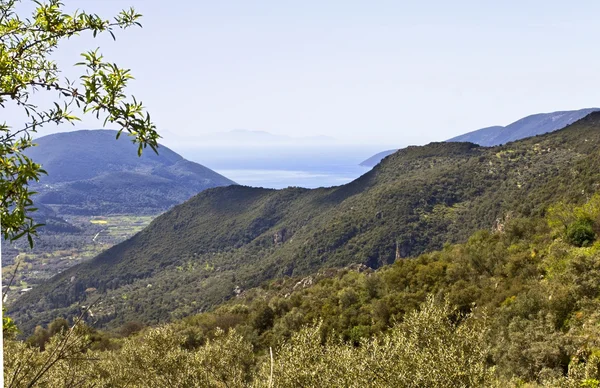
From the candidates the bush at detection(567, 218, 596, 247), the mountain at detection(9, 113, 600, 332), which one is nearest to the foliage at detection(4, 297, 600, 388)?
the bush at detection(567, 218, 596, 247)

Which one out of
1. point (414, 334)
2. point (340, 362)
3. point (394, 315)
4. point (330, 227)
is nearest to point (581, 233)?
point (394, 315)

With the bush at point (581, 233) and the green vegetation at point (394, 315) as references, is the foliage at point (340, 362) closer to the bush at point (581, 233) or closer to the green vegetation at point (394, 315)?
the green vegetation at point (394, 315)

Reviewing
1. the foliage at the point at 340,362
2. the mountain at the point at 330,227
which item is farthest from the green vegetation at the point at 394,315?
the mountain at the point at 330,227

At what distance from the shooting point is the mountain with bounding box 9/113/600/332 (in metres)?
68.4

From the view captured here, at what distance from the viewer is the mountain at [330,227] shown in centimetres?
6844

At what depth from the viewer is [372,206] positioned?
8269cm

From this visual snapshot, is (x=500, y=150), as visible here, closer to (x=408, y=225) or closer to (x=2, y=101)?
(x=408, y=225)

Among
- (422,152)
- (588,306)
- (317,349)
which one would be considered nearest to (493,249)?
(588,306)

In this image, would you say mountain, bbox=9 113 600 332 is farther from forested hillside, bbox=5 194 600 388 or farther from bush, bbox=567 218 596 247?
forested hillside, bbox=5 194 600 388

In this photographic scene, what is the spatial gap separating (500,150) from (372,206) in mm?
33050

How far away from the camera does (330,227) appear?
83875 millimetres

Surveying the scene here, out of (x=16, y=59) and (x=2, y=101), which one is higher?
(x=16, y=59)

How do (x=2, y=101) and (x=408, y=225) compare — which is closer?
(x=2, y=101)

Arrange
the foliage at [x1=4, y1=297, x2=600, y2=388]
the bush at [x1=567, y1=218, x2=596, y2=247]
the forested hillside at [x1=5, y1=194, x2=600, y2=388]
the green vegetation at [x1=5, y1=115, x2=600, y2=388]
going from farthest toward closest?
the bush at [x1=567, y1=218, x2=596, y2=247] → the green vegetation at [x1=5, y1=115, x2=600, y2=388] → the forested hillside at [x1=5, y1=194, x2=600, y2=388] → the foliage at [x1=4, y1=297, x2=600, y2=388]
